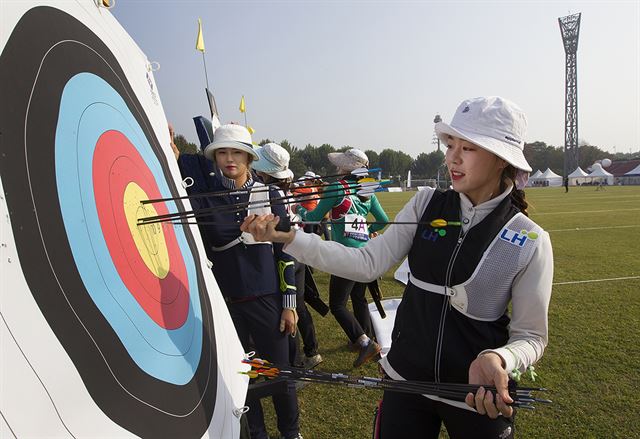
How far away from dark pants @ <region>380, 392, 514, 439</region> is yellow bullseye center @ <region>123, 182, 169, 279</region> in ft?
2.90

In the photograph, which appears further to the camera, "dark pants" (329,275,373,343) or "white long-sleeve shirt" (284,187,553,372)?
"dark pants" (329,275,373,343)

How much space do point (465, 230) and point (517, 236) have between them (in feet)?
0.51

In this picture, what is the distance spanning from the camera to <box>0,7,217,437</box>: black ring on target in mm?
768

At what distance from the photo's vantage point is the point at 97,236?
1.02 metres

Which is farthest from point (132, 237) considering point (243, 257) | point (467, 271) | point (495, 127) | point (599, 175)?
point (599, 175)

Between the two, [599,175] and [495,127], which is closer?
[495,127]

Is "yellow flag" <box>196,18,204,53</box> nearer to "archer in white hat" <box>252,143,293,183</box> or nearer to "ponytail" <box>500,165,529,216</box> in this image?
"archer in white hat" <box>252,143,293,183</box>

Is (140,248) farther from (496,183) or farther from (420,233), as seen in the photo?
(496,183)

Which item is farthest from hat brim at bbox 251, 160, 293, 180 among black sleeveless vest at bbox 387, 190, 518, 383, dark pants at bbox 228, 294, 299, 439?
black sleeveless vest at bbox 387, 190, 518, 383

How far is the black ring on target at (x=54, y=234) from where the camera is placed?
0.77m

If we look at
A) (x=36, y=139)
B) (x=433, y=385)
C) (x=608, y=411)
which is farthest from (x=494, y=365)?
(x=608, y=411)

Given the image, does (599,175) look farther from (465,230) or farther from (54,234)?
(54,234)

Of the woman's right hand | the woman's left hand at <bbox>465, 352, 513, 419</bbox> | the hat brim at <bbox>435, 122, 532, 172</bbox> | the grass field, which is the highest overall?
the hat brim at <bbox>435, 122, 532, 172</bbox>

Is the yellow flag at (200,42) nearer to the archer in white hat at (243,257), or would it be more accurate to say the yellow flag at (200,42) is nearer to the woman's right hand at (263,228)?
the archer in white hat at (243,257)
